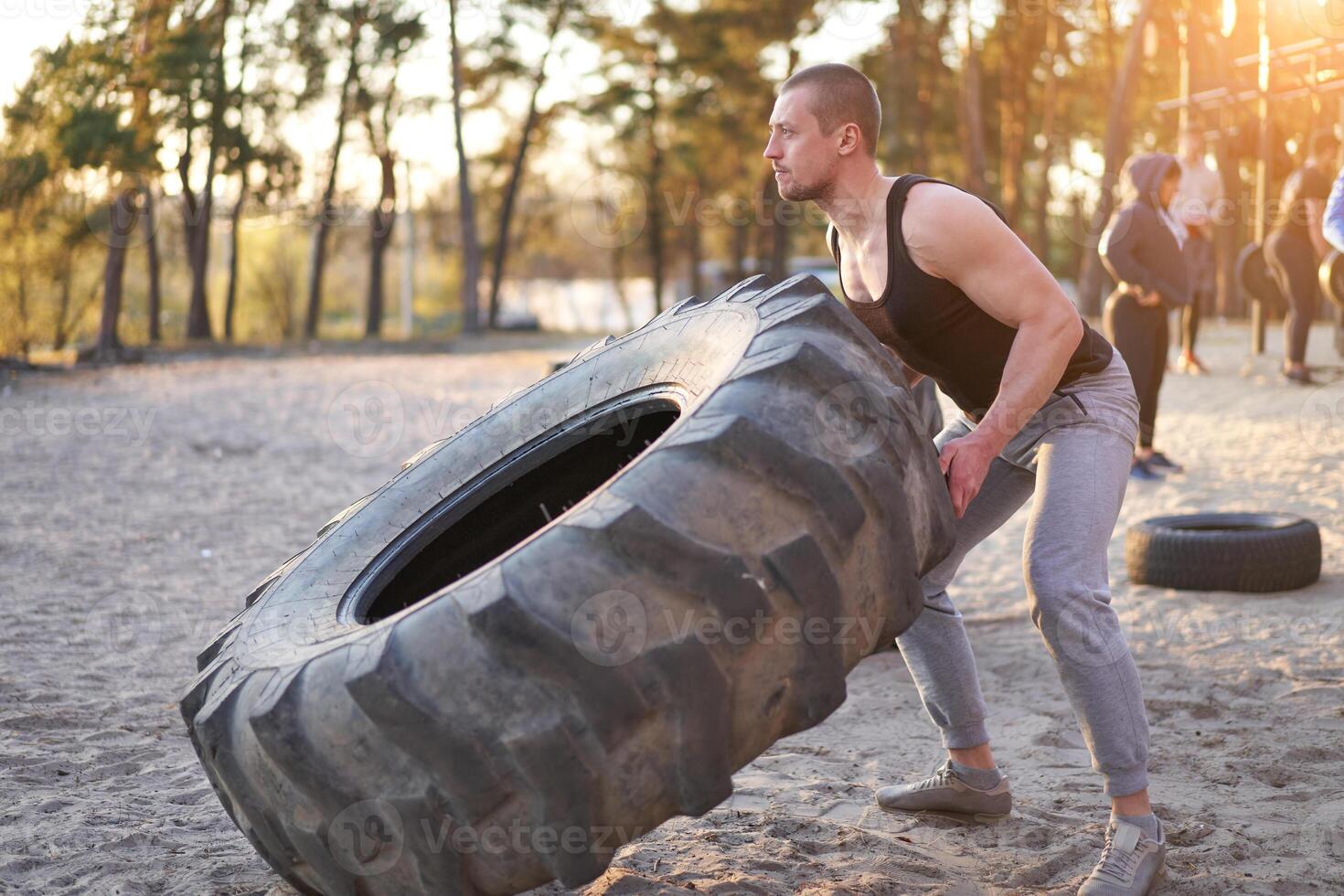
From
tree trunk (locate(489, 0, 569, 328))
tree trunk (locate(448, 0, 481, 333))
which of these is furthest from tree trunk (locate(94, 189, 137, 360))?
tree trunk (locate(489, 0, 569, 328))

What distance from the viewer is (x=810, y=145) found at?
2869 millimetres

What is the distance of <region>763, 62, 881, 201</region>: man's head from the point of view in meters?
2.84

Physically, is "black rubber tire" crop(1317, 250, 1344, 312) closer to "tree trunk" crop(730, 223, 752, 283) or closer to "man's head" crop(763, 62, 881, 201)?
"man's head" crop(763, 62, 881, 201)

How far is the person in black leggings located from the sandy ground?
2402 mm

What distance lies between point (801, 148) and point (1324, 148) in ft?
36.1

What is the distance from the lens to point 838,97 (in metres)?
2.83

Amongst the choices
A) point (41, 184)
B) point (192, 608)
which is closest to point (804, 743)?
point (192, 608)

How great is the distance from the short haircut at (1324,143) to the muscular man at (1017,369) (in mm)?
10319

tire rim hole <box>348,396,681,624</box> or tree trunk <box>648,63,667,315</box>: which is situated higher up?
tree trunk <box>648,63,667,315</box>

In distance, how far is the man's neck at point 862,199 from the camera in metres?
2.90

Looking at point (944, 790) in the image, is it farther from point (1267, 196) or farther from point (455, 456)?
point (1267, 196)

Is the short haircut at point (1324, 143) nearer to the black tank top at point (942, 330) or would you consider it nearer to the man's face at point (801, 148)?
the black tank top at point (942, 330)

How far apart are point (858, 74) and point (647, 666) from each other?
60.9 inches

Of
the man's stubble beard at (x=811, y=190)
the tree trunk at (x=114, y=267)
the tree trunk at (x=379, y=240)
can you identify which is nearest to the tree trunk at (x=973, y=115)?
the tree trunk at (x=379, y=240)
